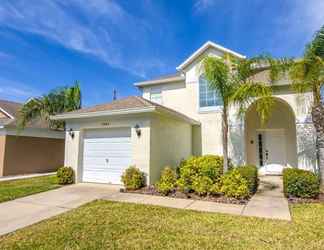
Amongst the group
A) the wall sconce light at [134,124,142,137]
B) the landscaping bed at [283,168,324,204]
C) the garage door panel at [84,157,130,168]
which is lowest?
the landscaping bed at [283,168,324,204]

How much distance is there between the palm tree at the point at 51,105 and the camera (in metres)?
15.5

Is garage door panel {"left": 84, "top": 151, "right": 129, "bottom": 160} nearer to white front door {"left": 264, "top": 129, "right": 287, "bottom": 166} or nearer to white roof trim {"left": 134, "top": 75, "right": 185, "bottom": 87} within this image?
white roof trim {"left": 134, "top": 75, "right": 185, "bottom": 87}

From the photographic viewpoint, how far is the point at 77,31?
12.0m

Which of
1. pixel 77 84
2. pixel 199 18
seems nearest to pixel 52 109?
pixel 77 84

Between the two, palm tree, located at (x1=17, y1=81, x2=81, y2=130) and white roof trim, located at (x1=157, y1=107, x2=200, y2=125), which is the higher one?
palm tree, located at (x1=17, y1=81, x2=81, y2=130)

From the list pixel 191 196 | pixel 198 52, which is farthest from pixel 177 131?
pixel 198 52

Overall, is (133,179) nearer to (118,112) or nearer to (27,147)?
(118,112)

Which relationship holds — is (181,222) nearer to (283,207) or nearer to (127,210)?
(127,210)

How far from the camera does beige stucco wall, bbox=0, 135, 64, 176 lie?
14727 millimetres

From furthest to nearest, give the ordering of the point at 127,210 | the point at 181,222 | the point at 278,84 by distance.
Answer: the point at 278,84, the point at 127,210, the point at 181,222

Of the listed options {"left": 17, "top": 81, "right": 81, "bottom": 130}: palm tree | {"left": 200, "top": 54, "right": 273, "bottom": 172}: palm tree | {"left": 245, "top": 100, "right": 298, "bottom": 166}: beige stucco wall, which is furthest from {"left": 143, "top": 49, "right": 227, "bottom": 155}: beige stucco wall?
{"left": 17, "top": 81, "right": 81, "bottom": 130}: palm tree

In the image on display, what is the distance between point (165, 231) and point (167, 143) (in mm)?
6261

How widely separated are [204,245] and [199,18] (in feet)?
42.4

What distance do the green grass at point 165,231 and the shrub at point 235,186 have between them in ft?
5.74
